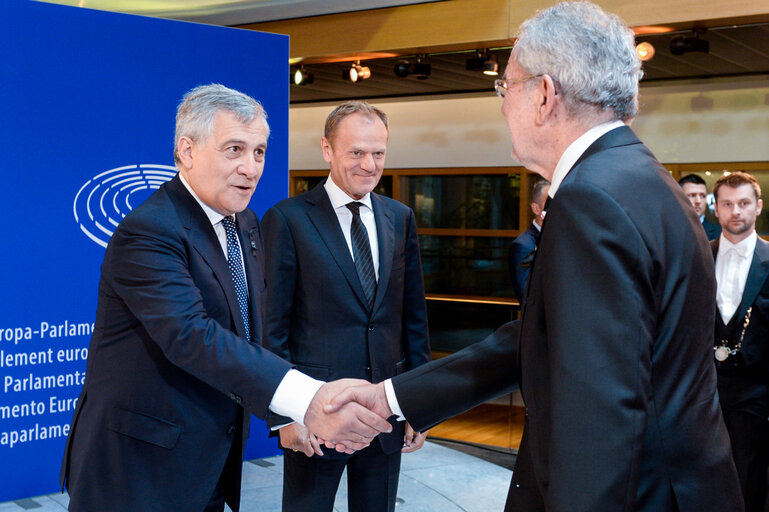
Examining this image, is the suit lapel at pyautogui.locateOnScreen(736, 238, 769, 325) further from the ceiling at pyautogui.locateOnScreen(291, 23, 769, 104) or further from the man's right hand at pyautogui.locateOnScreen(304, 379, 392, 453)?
the ceiling at pyautogui.locateOnScreen(291, 23, 769, 104)

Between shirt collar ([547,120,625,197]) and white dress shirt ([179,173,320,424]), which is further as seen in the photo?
white dress shirt ([179,173,320,424])

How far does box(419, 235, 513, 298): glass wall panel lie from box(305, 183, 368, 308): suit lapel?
7587 millimetres

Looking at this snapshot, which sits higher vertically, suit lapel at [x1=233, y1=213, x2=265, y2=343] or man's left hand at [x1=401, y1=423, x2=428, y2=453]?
suit lapel at [x1=233, y1=213, x2=265, y2=343]

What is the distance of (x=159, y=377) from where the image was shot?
2.05 m

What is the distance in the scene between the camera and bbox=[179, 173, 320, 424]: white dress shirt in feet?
A: 7.25

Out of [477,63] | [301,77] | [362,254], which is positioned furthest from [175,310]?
[301,77]

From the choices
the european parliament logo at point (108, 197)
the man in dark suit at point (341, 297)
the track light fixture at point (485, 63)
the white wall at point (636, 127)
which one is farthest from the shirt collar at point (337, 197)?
the white wall at point (636, 127)

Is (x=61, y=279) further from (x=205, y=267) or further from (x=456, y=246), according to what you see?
(x=456, y=246)

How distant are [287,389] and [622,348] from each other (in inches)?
43.3

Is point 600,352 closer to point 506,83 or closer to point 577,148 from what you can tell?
point 577,148

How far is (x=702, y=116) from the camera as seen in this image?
8859 millimetres

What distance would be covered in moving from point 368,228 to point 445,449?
2.80m

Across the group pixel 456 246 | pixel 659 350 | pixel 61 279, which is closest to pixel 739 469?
pixel 659 350

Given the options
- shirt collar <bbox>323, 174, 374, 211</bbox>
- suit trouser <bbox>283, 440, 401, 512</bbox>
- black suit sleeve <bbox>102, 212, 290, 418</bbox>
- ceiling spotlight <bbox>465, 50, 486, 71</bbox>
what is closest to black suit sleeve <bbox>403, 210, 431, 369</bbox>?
shirt collar <bbox>323, 174, 374, 211</bbox>
